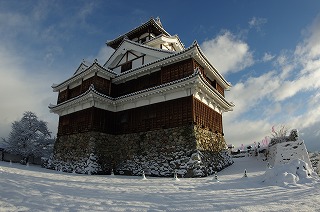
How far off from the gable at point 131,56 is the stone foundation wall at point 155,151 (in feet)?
24.0

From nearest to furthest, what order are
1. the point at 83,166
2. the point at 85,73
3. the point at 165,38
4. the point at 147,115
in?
the point at 83,166, the point at 147,115, the point at 85,73, the point at 165,38

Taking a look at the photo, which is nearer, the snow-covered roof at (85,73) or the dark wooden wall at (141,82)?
the dark wooden wall at (141,82)

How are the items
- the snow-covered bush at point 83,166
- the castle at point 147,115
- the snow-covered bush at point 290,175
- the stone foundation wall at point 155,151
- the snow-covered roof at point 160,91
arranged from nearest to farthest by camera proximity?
the snow-covered bush at point 290,175, the stone foundation wall at point 155,151, the snow-covered roof at point 160,91, the castle at point 147,115, the snow-covered bush at point 83,166

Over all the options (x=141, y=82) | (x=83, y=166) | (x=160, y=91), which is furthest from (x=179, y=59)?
(x=83, y=166)

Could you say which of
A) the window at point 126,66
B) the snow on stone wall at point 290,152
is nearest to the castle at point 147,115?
the window at point 126,66

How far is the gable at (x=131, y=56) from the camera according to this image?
21281 mm

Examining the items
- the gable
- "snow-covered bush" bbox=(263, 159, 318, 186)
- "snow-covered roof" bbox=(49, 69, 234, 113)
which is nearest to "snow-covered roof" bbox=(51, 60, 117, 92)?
"snow-covered roof" bbox=(49, 69, 234, 113)

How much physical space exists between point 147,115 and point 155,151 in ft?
10.7

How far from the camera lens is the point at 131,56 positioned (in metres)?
23.3

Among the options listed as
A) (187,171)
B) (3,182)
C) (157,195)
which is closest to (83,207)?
(157,195)

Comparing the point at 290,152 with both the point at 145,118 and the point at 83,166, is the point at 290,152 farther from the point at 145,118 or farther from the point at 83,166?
the point at 83,166

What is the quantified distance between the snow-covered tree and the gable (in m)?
13.7

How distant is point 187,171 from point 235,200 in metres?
8.27

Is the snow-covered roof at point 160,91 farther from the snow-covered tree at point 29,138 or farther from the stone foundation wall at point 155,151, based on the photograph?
the snow-covered tree at point 29,138
